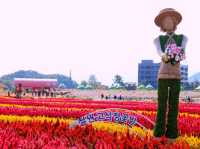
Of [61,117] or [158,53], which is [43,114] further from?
[158,53]

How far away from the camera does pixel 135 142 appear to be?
719 centimetres

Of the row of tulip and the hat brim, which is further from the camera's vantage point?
the hat brim

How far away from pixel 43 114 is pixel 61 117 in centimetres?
56

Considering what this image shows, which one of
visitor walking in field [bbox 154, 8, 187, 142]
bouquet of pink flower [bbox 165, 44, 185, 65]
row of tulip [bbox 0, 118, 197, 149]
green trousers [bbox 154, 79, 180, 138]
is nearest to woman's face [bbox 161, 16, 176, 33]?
visitor walking in field [bbox 154, 8, 187, 142]

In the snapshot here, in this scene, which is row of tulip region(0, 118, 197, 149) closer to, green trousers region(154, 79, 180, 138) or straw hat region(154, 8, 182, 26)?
green trousers region(154, 79, 180, 138)

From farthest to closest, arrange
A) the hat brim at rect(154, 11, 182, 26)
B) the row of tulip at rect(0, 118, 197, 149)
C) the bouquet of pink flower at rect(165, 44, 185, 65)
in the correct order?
1. the hat brim at rect(154, 11, 182, 26)
2. the bouquet of pink flower at rect(165, 44, 185, 65)
3. the row of tulip at rect(0, 118, 197, 149)

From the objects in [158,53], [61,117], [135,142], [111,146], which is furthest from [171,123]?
[61,117]

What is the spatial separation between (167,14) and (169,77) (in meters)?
0.98

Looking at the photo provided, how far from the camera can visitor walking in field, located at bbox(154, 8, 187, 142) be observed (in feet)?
31.0

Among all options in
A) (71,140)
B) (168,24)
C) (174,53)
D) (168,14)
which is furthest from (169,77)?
(71,140)

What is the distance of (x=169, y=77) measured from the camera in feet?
31.3

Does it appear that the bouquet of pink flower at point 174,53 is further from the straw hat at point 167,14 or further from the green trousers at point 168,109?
the straw hat at point 167,14

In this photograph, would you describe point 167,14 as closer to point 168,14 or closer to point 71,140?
point 168,14

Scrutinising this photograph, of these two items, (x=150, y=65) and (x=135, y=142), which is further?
(x=150, y=65)
